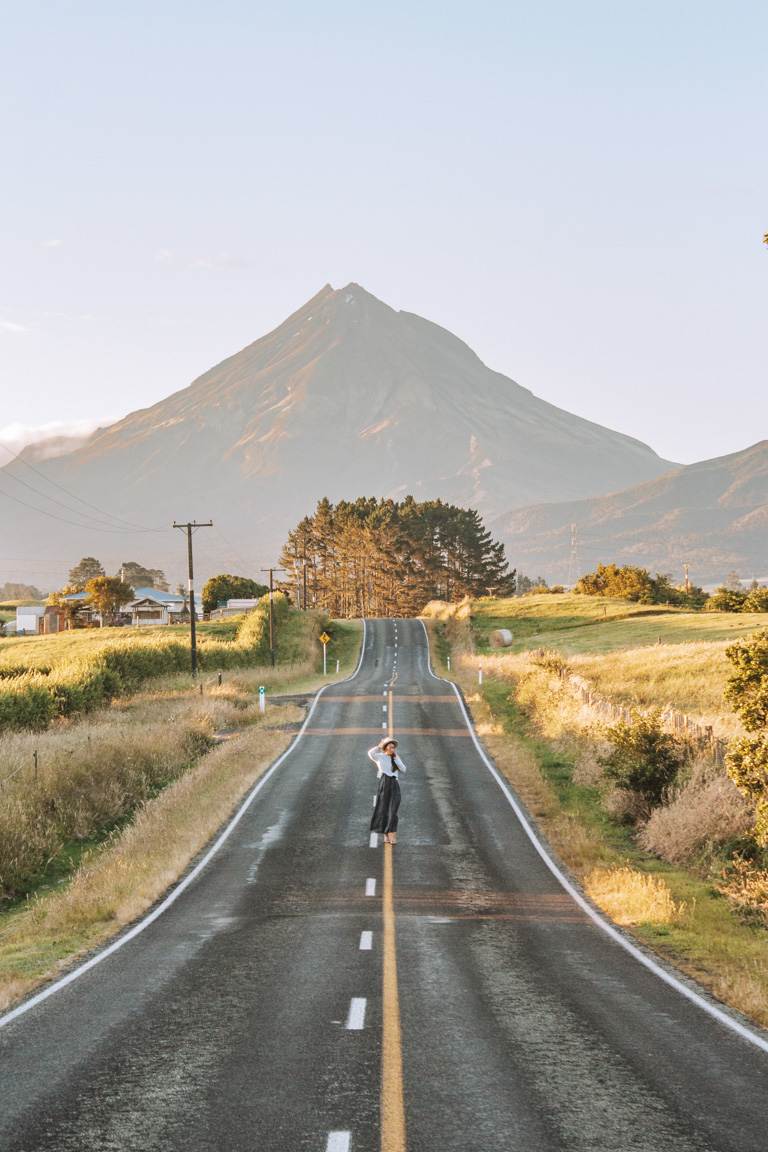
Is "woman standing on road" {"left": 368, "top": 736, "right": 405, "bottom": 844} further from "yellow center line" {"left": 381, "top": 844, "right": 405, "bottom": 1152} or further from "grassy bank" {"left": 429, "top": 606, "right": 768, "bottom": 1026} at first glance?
"yellow center line" {"left": 381, "top": 844, "right": 405, "bottom": 1152}

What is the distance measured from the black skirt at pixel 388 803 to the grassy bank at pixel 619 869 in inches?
137

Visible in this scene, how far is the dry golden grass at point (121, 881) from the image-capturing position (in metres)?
15.1

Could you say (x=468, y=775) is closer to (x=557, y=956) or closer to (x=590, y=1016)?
(x=557, y=956)

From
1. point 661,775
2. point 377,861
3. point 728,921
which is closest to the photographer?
point 728,921

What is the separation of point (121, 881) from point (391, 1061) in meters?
11.1

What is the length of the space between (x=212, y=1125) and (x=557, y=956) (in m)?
7.30

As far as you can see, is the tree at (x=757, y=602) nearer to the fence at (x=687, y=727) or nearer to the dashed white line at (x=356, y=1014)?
the fence at (x=687, y=727)

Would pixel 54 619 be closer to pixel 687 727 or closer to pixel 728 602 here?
pixel 728 602

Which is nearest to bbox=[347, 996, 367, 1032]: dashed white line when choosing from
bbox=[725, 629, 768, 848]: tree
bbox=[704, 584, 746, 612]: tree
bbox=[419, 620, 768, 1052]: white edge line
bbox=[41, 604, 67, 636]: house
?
bbox=[419, 620, 768, 1052]: white edge line

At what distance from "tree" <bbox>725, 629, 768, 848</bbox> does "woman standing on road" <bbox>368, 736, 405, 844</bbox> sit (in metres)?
6.37

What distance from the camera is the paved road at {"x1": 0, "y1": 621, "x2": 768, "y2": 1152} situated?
8.33 meters

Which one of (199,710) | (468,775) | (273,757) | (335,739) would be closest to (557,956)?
(468,775)

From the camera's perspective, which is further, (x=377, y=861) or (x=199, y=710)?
(x=199, y=710)

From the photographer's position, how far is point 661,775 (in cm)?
2602
